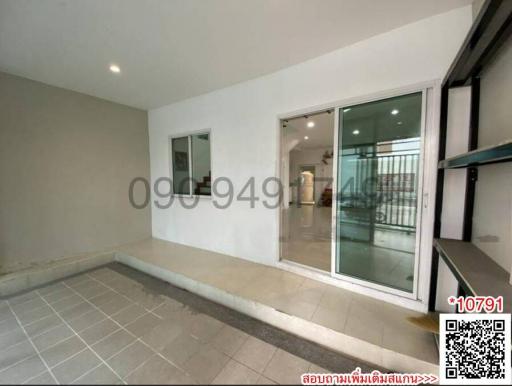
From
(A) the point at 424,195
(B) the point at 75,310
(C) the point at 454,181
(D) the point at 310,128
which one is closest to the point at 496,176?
(C) the point at 454,181

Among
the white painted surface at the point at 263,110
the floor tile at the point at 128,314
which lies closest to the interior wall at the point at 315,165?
the white painted surface at the point at 263,110

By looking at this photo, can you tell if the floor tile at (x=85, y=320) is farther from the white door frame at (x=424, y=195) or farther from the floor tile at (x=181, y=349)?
the white door frame at (x=424, y=195)

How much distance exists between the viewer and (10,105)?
2498 mm

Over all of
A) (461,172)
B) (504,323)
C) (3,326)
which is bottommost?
(3,326)

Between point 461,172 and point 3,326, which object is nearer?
point 461,172

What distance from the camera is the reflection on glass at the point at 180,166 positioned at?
11.9 feet

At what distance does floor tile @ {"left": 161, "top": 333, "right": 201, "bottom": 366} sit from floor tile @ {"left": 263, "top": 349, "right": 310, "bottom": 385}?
19.0 inches

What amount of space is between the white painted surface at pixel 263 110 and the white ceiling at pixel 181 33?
14cm

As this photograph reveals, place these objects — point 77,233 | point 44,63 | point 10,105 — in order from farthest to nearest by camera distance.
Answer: point 77,233
point 10,105
point 44,63

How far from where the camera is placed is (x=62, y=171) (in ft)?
9.70

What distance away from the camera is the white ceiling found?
156 centimetres

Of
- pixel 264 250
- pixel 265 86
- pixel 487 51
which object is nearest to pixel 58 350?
pixel 264 250

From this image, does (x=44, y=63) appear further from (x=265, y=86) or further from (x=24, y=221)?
(x=265, y=86)

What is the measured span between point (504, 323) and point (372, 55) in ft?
7.26
